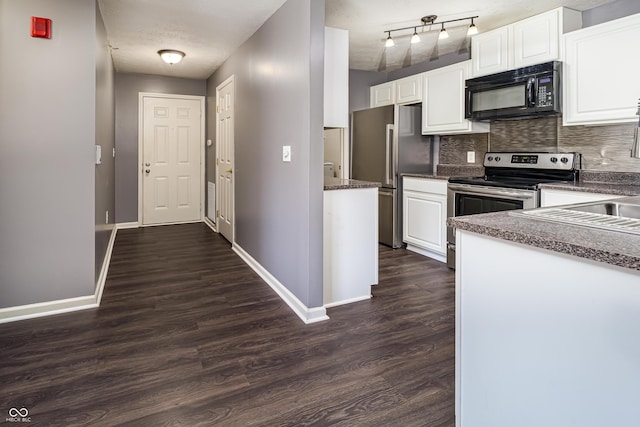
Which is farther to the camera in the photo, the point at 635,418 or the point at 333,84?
the point at 333,84

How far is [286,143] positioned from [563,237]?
7.13 ft

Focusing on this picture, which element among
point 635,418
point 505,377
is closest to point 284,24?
point 505,377

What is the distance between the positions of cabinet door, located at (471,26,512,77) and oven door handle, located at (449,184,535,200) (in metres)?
1.07

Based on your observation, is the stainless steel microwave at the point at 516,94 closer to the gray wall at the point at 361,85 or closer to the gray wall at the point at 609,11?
the gray wall at the point at 609,11

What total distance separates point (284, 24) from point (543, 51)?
2060 mm

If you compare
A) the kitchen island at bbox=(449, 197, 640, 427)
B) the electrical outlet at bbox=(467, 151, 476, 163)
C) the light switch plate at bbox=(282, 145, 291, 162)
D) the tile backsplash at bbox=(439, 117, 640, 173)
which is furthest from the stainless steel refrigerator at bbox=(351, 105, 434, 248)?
the kitchen island at bbox=(449, 197, 640, 427)

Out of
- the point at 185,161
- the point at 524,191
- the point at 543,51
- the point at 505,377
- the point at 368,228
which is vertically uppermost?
the point at 543,51

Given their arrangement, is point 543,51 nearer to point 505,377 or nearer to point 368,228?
point 368,228

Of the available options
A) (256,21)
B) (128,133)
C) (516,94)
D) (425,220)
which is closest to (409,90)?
(516,94)

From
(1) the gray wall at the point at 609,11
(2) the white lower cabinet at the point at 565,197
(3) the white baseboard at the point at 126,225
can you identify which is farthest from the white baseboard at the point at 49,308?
(1) the gray wall at the point at 609,11

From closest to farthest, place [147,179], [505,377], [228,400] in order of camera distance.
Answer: [505,377] → [228,400] → [147,179]

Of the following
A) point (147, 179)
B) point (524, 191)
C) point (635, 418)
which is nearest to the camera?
point (635, 418)

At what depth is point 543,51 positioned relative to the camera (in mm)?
3154

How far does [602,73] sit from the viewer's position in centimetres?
281
